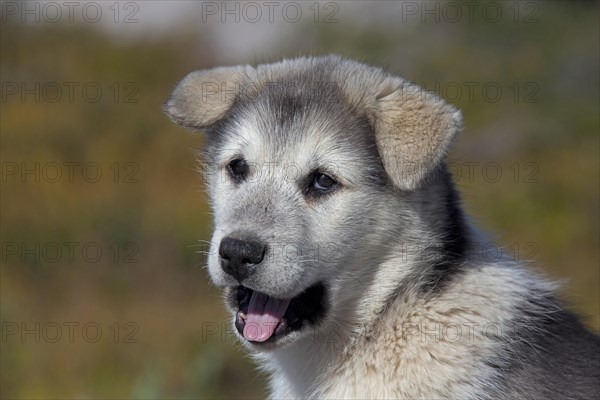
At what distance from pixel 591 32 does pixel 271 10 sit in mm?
5798

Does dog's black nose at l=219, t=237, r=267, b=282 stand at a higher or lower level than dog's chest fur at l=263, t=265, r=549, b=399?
higher

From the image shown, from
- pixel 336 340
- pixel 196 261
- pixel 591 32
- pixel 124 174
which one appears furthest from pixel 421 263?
pixel 591 32

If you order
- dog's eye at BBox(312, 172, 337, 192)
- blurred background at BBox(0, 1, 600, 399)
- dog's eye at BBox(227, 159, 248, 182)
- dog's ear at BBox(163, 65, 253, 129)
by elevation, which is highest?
dog's ear at BBox(163, 65, 253, 129)

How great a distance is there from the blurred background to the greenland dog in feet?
1.69

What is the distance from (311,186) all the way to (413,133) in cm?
59

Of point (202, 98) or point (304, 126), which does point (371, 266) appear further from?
point (202, 98)

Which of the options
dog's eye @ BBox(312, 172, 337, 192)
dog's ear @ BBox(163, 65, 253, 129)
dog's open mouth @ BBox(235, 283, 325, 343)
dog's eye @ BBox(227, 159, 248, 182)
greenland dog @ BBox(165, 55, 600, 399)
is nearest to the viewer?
greenland dog @ BBox(165, 55, 600, 399)

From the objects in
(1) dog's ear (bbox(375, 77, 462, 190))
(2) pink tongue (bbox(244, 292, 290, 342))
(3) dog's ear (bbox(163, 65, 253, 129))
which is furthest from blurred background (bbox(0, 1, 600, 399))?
(3) dog's ear (bbox(163, 65, 253, 129))

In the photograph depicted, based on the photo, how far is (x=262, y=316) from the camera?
4.87 m

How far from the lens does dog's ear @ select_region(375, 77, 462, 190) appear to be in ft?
15.4

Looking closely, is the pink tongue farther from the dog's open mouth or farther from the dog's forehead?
the dog's forehead

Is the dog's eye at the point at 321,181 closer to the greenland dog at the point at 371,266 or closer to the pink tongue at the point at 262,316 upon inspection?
the greenland dog at the point at 371,266

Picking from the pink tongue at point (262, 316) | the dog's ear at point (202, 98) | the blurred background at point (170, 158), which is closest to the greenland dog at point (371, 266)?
the pink tongue at point (262, 316)

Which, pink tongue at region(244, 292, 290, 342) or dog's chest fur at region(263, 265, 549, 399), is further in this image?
pink tongue at region(244, 292, 290, 342)
